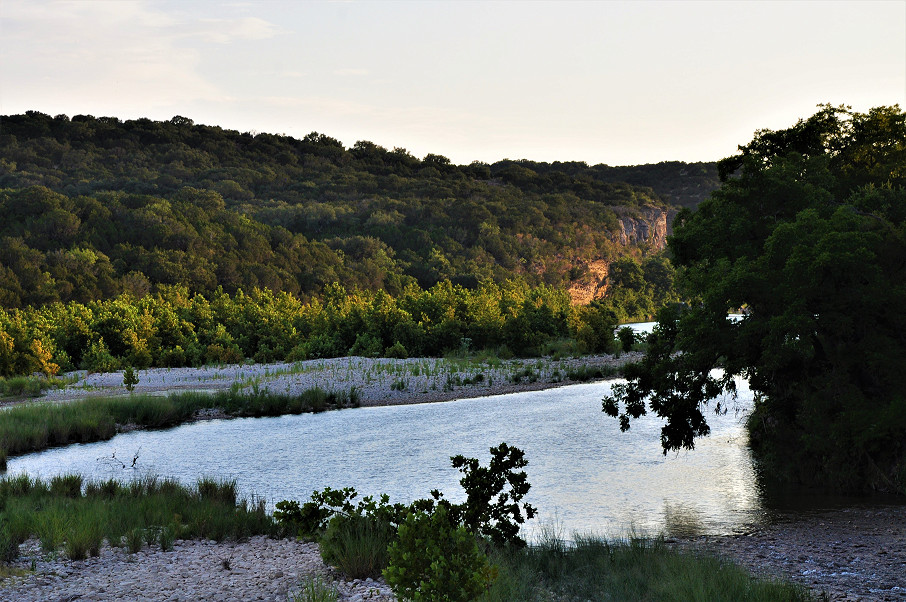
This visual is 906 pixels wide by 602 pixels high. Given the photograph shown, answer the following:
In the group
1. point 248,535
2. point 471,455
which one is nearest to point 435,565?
point 248,535

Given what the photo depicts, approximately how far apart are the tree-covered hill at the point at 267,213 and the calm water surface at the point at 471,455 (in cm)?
4202

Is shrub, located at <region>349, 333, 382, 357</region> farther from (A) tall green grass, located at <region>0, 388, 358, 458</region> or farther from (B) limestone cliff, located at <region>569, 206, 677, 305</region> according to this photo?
(B) limestone cliff, located at <region>569, 206, 677, 305</region>

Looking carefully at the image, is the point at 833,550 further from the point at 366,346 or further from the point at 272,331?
the point at 272,331

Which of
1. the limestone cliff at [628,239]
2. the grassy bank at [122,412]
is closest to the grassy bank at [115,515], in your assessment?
the grassy bank at [122,412]

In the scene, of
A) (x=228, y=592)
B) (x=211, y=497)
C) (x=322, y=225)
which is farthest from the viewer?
(x=322, y=225)

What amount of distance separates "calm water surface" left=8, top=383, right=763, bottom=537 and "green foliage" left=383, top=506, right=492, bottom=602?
627 centimetres

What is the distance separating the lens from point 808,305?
46.4 feet

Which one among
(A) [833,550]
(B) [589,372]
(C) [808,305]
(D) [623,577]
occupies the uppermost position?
(C) [808,305]

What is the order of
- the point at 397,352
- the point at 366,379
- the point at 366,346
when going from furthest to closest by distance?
the point at 366,346 < the point at 397,352 < the point at 366,379

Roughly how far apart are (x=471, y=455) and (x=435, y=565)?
1405 centimetres

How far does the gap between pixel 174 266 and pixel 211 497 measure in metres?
59.5

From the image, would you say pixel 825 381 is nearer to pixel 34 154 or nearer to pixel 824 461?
pixel 824 461

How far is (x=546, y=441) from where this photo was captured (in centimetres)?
Answer: 2197

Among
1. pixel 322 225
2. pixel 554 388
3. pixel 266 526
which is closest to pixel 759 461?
pixel 266 526
